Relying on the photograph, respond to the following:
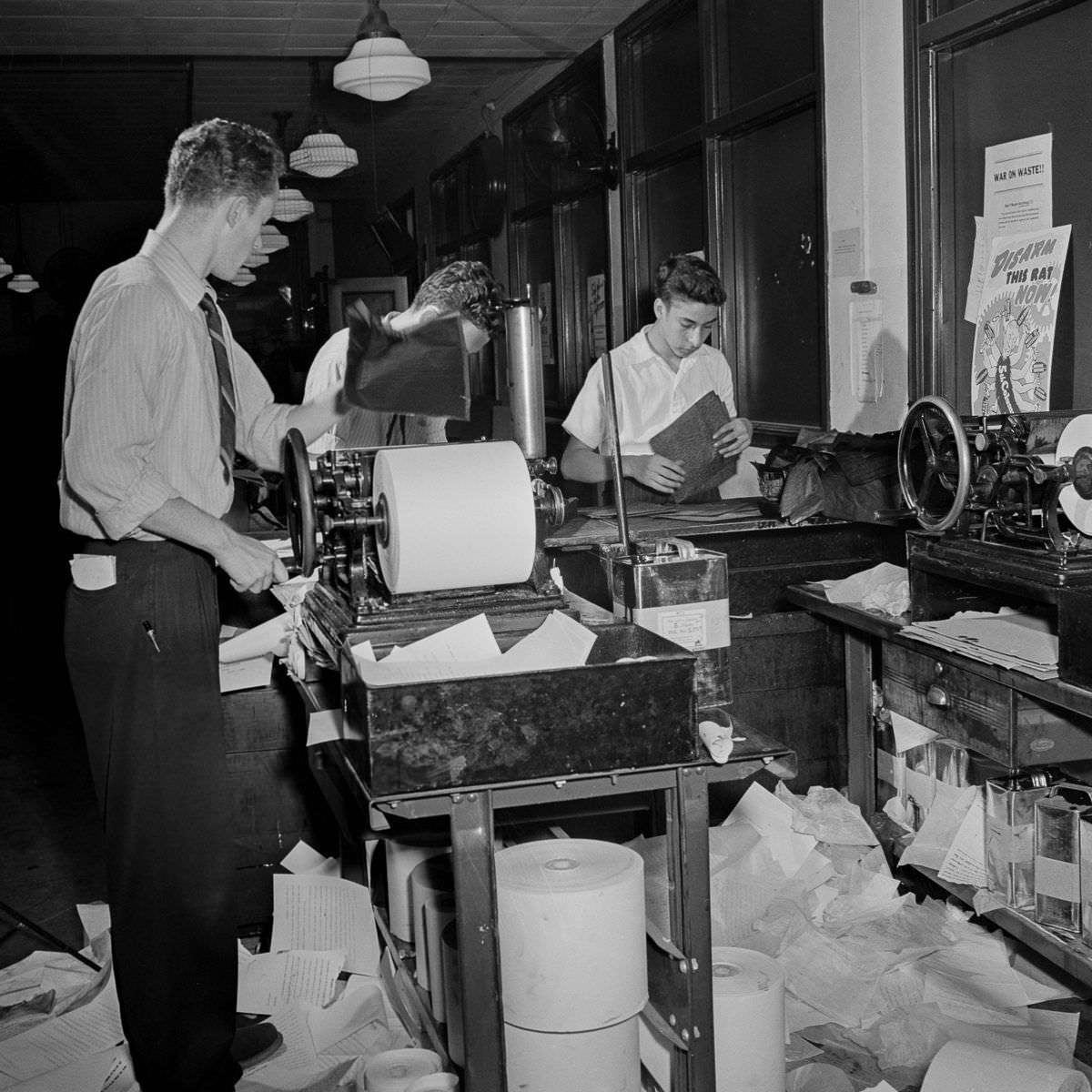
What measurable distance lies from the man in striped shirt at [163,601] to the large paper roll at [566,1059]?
2.09ft

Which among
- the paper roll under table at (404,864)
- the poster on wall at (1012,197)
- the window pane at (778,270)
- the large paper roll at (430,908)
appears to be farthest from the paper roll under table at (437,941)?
the window pane at (778,270)

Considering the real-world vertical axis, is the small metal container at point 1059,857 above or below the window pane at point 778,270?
below

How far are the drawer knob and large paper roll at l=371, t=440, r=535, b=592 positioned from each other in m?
1.16

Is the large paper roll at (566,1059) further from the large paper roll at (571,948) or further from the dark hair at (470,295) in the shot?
the dark hair at (470,295)

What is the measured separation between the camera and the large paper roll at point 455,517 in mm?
1927

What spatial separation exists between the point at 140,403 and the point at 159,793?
0.66 metres

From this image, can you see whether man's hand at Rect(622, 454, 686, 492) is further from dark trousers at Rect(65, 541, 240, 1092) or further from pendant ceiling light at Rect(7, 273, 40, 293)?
pendant ceiling light at Rect(7, 273, 40, 293)

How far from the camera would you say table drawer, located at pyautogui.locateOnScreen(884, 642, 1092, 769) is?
8.29 ft

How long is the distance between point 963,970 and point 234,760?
5.74ft

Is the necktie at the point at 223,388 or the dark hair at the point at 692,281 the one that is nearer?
the necktie at the point at 223,388

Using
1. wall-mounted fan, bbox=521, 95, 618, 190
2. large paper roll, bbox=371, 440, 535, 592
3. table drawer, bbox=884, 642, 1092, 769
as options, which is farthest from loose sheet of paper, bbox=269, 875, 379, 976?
wall-mounted fan, bbox=521, 95, 618, 190

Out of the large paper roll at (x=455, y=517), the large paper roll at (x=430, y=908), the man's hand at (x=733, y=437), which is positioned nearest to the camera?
the large paper roll at (x=455, y=517)

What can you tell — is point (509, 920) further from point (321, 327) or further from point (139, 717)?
point (321, 327)

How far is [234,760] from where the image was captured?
3191mm
